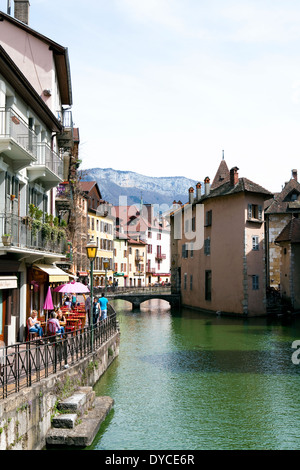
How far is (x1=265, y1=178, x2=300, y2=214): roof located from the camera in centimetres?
5569

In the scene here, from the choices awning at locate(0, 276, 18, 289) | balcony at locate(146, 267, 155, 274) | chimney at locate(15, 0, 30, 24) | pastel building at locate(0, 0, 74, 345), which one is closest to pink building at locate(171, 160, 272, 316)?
pastel building at locate(0, 0, 74, 345)

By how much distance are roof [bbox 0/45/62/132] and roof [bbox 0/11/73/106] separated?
430 cm

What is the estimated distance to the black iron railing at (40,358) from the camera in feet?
34.2

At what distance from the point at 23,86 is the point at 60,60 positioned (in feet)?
31.6

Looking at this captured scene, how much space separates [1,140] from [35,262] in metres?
7.32

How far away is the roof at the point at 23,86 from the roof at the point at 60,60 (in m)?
4.30

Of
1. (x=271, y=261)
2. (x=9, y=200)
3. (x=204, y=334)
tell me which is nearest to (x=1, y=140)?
(x=9, y=200)

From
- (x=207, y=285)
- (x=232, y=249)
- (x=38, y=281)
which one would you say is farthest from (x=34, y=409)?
(x=207, y=285)

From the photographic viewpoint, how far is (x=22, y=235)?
1848 cm

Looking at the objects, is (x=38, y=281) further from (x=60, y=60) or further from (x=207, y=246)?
(x=207, y=246)

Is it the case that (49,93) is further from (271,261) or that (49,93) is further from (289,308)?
→ (271,261)

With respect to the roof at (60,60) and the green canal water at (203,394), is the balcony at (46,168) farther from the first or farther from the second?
the green canal water at (203,394)

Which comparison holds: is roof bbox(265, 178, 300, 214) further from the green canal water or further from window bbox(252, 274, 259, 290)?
the green canal water

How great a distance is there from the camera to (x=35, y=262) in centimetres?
2212
